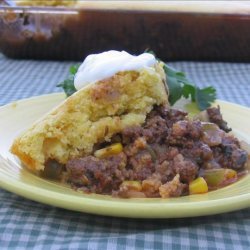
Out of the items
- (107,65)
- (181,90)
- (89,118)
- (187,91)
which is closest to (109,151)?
(89,118)

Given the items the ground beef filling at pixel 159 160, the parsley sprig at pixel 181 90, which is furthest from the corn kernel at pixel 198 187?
the parsley sprig at pixel 181 90

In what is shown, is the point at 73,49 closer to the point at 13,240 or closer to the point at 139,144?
the point at 139,144

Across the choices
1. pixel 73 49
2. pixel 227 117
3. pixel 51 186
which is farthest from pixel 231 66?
pixel 51 186

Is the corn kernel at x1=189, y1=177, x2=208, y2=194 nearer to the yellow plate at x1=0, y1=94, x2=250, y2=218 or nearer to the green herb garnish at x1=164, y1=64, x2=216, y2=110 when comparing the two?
the yellow plate at x1=0, y1=94, x2=250, y2=218

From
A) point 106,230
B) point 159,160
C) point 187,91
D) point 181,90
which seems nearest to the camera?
point 106,230

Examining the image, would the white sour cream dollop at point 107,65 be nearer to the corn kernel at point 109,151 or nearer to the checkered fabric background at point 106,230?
the corn kernel at point 109,151

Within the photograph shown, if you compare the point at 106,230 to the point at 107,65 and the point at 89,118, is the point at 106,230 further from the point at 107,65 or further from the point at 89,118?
the point at 107,65

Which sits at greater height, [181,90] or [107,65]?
[107,65]
